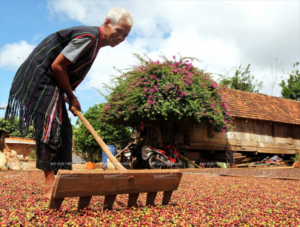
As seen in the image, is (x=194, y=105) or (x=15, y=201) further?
(x=194, y=105)

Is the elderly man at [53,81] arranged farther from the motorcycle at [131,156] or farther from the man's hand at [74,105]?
the motorcycle at [131,156]

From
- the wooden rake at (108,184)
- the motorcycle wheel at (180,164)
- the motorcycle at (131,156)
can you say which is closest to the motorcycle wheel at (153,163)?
the motorcycle wheel at (180,164)

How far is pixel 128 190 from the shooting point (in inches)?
77.2

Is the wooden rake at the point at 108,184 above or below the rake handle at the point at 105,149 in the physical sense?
below

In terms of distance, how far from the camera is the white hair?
2.24 metres

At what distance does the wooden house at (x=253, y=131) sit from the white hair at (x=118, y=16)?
813cm

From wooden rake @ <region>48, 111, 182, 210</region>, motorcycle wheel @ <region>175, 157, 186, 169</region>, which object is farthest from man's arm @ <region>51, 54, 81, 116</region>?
motorcycle wheel @ <region>175, 157, 186, 169</region>

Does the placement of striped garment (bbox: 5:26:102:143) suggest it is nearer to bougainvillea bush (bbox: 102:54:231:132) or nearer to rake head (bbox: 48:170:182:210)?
rake head (bbox: 48:170:182:210)

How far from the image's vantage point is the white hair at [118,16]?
224cm

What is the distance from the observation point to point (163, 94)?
323 inches

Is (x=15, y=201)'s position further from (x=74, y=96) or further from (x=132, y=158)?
(x=132, y=158)

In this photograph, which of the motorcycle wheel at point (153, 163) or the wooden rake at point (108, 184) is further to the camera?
the motorcycle wheel at point (153, 163)

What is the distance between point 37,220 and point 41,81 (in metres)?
1.01

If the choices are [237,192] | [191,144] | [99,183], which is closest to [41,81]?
[99,183]
